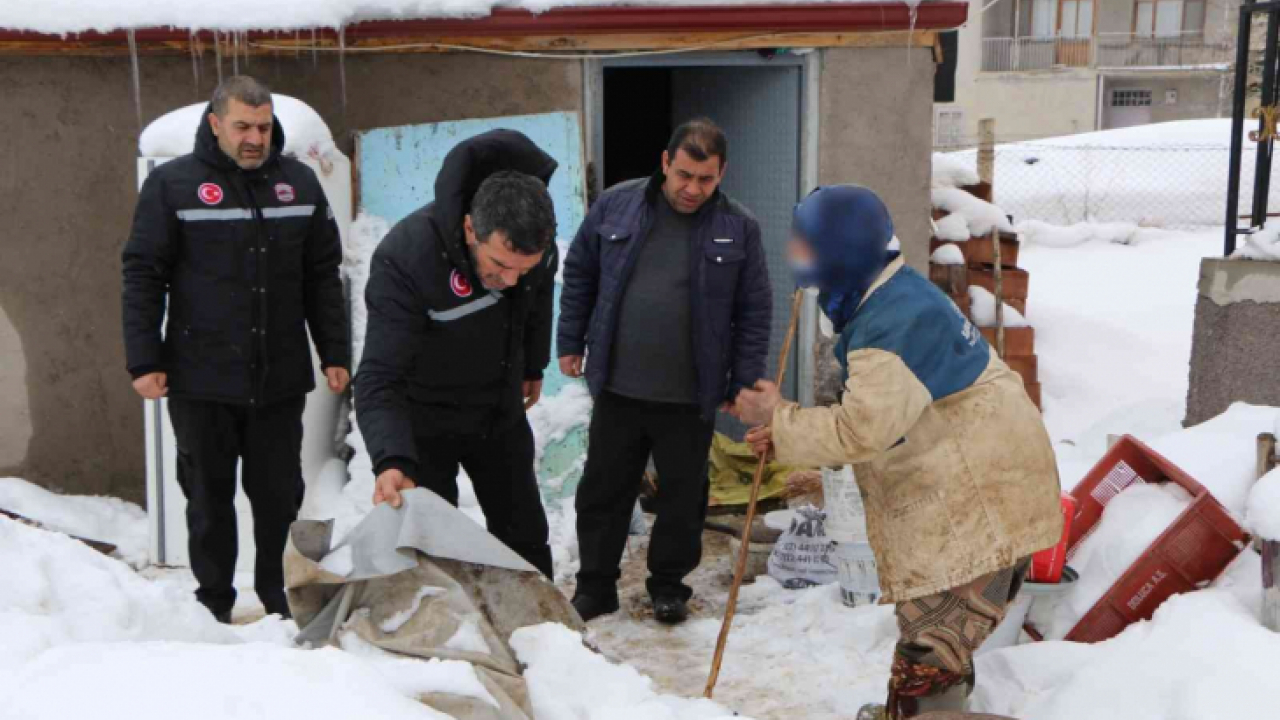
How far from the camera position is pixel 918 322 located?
305 cm

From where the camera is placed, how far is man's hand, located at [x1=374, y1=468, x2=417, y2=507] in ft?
9.50

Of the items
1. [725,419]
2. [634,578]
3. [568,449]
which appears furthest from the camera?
[725,419]

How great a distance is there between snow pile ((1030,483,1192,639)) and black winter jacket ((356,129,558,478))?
185 centimetres

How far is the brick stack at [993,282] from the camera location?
26.0 ft

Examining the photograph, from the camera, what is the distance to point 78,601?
8.11 feet

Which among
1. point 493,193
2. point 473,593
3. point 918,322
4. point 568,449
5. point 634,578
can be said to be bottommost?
point 634,578

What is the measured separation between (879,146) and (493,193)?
3.73 meters

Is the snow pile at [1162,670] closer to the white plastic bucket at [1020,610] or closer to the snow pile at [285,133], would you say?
the white plastic bucket at [1020,610]

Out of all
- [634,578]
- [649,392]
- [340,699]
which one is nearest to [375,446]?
[340,699]

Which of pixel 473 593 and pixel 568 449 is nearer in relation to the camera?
pixel 473 593

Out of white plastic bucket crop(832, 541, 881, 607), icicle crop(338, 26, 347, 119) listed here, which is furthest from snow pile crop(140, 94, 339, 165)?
white plastic bucket crop(832, 541, 881, 607)

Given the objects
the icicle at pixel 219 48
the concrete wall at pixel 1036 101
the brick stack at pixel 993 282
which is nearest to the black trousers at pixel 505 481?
the icicle at pixel 219 48

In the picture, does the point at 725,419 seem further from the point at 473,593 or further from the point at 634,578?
the point at 473,593

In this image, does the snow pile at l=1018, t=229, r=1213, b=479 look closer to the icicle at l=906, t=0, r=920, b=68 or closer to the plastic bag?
the plastic bag
